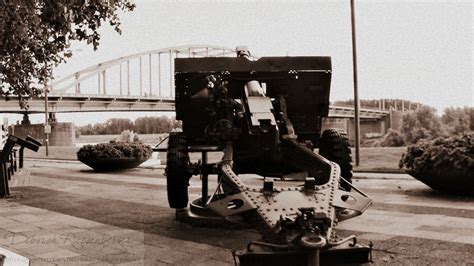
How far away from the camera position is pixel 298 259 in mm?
3232

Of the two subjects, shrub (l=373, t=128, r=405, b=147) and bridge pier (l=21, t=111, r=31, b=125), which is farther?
bridge pier (l=21, t=111, r=31, b=125)

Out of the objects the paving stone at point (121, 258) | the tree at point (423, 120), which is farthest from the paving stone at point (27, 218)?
the tree at point (423, 120)

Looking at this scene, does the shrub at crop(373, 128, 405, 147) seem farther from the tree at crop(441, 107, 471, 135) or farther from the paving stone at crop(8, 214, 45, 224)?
the paving stone at crop(8, 214, 45, 224)

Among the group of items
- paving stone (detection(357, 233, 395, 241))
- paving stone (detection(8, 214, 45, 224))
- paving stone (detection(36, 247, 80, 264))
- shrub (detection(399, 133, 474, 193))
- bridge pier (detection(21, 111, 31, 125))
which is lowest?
paving stone (detection(8, 214, 45, 224))

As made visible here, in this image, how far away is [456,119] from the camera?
46.0 m

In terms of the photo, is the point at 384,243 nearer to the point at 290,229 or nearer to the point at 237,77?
the point at 290,229

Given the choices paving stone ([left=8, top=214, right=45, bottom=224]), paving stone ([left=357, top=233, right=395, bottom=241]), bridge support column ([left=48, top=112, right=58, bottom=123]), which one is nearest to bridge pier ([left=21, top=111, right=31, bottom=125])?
bridge support column ([left=48, top=112, right=58, bottom=123])

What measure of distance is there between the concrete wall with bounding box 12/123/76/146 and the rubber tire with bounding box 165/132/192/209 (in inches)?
1750

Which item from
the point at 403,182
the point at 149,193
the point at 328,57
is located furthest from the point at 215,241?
the point at 403,182

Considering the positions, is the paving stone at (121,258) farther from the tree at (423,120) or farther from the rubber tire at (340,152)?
the tree at (423,120)

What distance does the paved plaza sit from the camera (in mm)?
4480

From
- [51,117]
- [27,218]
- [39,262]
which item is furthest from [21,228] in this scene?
[51,117]

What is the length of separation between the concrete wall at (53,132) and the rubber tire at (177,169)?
1750 inches

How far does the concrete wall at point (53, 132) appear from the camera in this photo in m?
47.8
